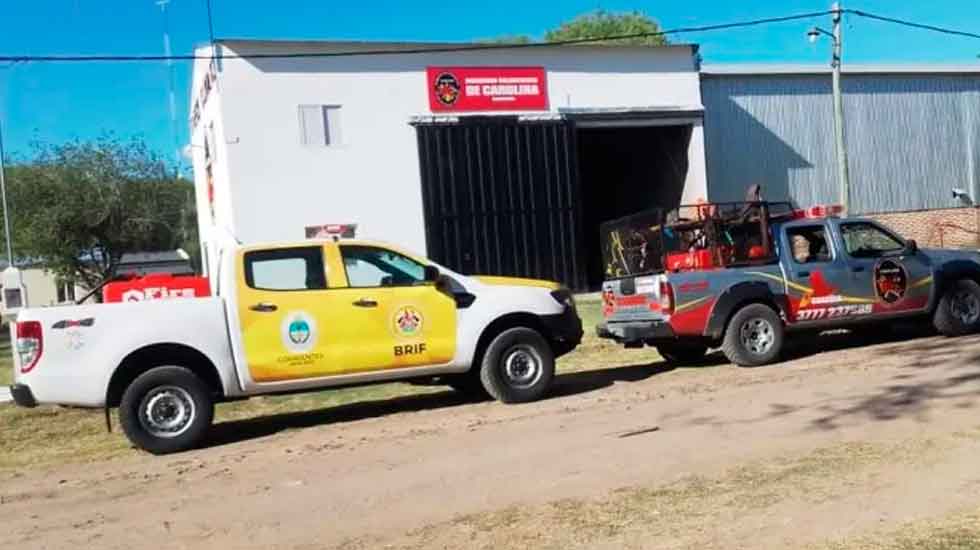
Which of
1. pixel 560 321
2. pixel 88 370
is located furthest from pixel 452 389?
pixel 88 370

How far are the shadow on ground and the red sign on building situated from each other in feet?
50.2

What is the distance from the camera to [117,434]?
997 cm

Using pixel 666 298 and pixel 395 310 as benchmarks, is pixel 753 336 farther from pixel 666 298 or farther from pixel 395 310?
pixel 395 310

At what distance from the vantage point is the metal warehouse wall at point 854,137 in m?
29.5


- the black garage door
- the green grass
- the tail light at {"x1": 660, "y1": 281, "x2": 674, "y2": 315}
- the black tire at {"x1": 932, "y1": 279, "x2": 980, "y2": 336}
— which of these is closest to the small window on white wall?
the black garage door

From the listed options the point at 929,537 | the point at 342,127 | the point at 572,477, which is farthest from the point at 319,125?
the point at 929,537

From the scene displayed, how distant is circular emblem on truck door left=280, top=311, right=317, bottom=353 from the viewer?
899 cm

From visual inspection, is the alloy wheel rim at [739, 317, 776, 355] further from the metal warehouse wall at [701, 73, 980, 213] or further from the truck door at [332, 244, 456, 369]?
the metal warehouse wall at [701, 73, 980, 213]

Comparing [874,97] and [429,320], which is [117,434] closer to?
[429,320]

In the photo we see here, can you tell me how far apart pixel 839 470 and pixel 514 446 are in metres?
2.53

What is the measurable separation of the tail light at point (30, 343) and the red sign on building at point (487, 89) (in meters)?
18.3

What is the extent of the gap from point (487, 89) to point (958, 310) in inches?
630

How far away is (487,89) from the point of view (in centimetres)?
2638

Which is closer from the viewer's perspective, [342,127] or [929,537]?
[929,537]
